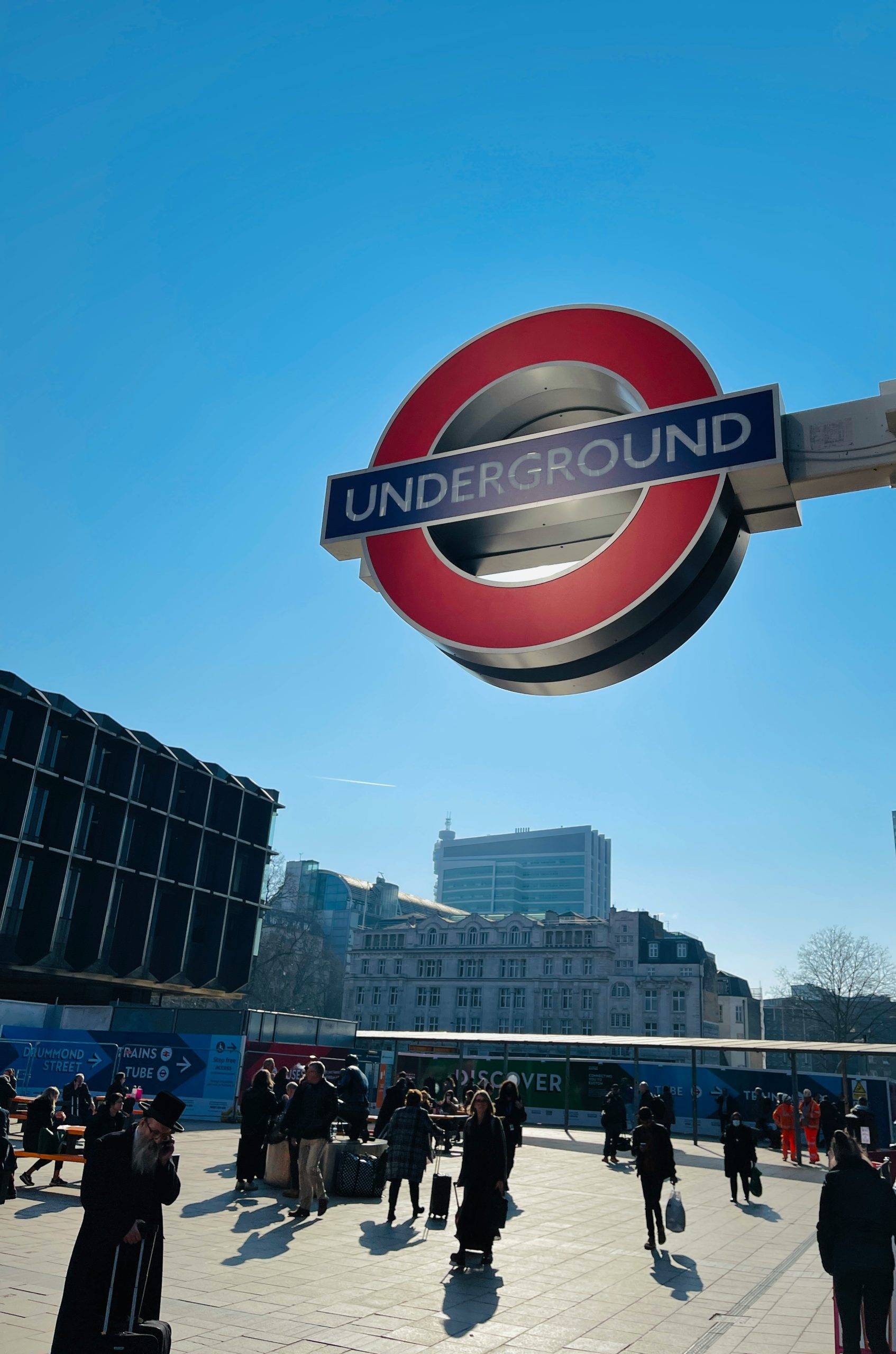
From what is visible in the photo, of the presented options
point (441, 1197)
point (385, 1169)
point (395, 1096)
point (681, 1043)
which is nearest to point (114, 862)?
point (681, 1043)

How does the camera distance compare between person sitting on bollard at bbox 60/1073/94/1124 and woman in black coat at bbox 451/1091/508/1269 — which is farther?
person sitting on bollard at bbox 60/1073/94/1124

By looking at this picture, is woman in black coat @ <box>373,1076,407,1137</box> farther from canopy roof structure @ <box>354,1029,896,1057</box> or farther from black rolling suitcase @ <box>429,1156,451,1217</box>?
canopy roof structure @ <box>354,1029,896,1057</box>

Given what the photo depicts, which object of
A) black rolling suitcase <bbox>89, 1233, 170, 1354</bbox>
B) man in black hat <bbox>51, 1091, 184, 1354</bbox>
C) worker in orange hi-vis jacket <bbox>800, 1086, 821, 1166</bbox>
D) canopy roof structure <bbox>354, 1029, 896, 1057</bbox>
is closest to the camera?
black rolling suitcase <bbox>89, 1233, 170, 1354</bbox>

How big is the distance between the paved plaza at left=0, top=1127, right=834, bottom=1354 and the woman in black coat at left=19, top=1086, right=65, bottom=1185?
0.47m

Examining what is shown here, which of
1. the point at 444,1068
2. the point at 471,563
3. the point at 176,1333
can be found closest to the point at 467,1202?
the point at 176,1333

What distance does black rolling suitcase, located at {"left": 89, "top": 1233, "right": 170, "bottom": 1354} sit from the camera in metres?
4.21

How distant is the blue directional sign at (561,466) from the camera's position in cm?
421

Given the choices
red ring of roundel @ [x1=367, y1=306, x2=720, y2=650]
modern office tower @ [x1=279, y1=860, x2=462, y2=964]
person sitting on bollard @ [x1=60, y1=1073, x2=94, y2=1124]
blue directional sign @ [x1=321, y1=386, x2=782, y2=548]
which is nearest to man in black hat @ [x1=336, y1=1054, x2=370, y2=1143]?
person sitting on bollard @ [x1=60, y1=1073, x2=94, y2=1124]

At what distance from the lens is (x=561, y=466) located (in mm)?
4578

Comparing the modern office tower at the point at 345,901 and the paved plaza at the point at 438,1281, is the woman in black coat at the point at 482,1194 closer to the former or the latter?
the paved plaza at the point at 438,1281

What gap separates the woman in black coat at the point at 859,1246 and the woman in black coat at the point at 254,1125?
29.3ft

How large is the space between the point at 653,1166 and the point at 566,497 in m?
9.10

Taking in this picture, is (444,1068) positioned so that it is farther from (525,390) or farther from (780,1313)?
(525,390)

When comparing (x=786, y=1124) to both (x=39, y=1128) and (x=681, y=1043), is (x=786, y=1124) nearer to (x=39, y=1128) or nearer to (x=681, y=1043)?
(x=681, y=1043)
